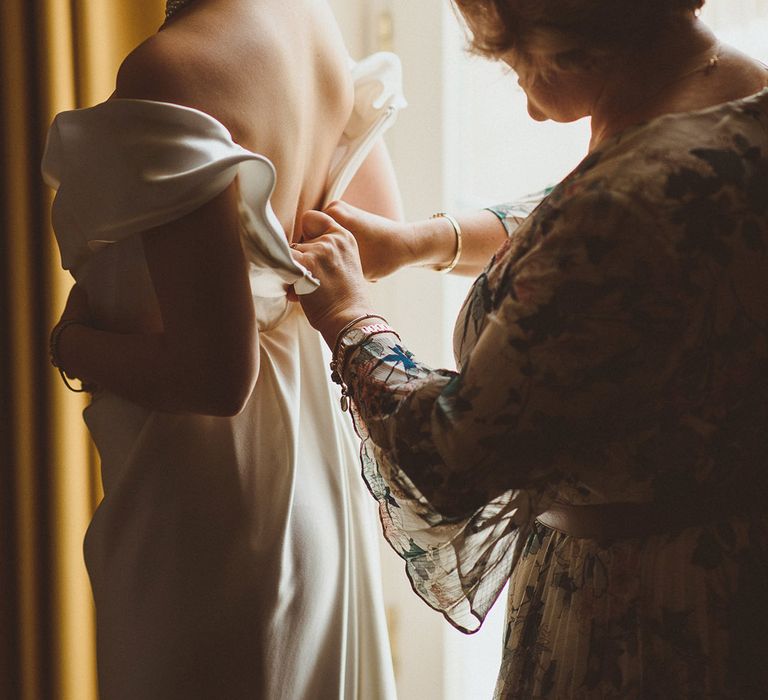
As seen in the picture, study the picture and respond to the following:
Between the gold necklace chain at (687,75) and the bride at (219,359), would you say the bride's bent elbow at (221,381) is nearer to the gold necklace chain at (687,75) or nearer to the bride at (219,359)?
the bride at (219,359)

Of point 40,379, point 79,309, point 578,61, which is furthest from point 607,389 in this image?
point 40,379

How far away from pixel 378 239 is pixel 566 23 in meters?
0.41

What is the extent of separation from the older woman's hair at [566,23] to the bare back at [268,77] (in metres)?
0.23

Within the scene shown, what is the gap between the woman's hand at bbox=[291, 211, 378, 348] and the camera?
92cm

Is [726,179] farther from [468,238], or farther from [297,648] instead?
[297,648]

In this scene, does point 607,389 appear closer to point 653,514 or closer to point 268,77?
point 653,514

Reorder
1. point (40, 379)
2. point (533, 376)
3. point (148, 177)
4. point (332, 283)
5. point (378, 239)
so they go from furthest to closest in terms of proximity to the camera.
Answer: point (40, 379) < point (378, 239) < point (332, 283) < point (148, 177) < point (533, 376)

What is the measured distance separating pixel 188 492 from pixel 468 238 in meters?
0.51

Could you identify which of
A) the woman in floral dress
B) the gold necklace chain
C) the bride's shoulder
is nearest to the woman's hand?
the woman in floral dress

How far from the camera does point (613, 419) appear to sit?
75cm

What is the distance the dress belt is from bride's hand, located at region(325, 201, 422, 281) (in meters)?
0.40

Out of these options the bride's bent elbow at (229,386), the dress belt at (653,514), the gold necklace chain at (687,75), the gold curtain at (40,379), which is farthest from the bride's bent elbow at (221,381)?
the gold curtain at (40,379)

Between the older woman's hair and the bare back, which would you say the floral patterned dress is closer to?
the older woman's hair

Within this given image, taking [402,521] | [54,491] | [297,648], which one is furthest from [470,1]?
[54,491]
